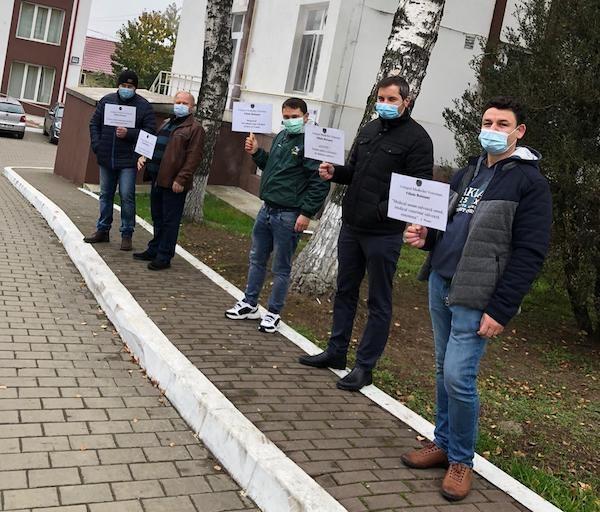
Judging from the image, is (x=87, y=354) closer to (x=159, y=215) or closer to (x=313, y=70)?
(x=159, y=215)

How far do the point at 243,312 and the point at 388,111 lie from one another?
8.50 ft

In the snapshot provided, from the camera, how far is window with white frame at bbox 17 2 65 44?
3838cm

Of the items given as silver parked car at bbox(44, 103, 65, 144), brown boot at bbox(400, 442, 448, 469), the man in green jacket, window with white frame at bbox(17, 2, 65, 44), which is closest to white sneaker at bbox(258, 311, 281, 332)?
the man in green jacket

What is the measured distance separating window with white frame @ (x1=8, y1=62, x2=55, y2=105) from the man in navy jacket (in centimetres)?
3999

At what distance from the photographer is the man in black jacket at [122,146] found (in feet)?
26.8

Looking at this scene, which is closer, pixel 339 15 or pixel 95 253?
pixel 95 253

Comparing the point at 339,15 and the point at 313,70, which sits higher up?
the point at 339,15

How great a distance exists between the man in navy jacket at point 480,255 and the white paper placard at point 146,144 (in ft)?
14.9

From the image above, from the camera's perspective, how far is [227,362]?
5234 mm

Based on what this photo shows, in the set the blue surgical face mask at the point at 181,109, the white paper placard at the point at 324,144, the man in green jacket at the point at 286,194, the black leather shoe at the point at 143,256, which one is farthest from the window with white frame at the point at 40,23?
the white paper placard at the point at 324,144

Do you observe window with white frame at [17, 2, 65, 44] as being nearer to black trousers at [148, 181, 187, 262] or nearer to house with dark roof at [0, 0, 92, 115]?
house with dark roof at [0, 0, 92, 115]

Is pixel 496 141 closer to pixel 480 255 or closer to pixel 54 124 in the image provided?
pixel 480 255

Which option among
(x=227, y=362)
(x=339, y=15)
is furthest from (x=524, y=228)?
(x=339, y=15)

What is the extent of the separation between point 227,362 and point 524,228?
2.68 meters
